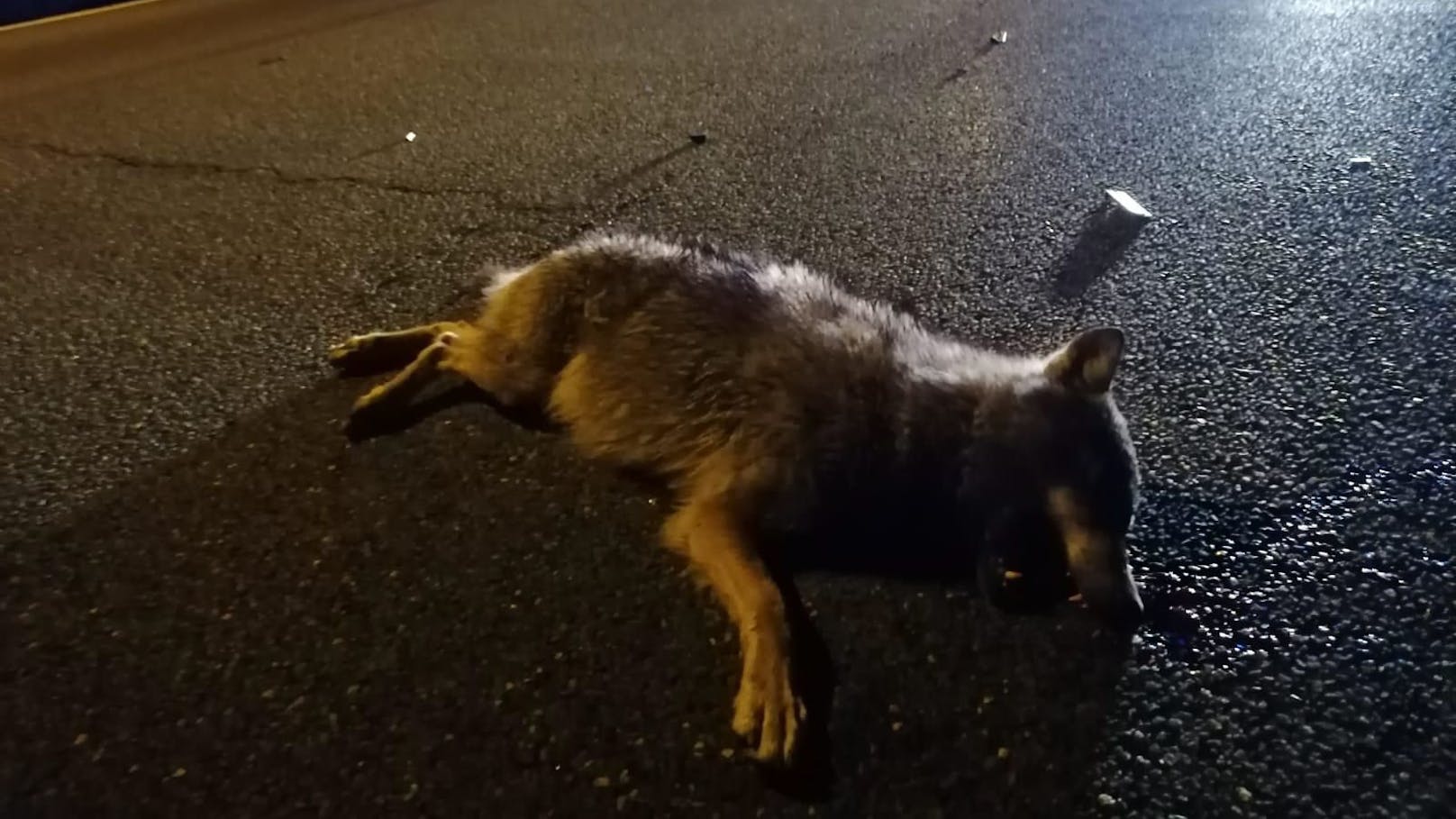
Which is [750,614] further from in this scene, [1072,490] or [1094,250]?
[1094,250]

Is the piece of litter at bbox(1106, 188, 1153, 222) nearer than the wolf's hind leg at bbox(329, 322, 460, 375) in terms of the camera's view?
No

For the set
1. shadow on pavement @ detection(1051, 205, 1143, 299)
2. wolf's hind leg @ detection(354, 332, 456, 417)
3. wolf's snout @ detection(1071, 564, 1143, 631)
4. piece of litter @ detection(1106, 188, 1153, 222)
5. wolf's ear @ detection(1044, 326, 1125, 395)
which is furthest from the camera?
piece of litter @ detection(1106, 188, 1153, 222)

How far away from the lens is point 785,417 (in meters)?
1.61

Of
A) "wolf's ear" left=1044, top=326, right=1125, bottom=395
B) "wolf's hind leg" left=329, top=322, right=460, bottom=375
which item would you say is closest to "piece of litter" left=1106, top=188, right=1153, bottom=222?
"wolf's ear" left=1044, top=326, right=1125, bottom=395

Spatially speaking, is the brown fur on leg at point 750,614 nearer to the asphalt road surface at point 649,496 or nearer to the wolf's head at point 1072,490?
the asphalt road surface at point 649,496

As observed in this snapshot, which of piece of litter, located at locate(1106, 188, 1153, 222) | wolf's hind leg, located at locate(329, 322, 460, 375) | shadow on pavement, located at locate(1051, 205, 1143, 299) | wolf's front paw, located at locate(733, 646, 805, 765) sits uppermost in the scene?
wolf's hind leg, located at locate(329, 322, 460, 375)

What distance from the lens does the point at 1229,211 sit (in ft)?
7.98

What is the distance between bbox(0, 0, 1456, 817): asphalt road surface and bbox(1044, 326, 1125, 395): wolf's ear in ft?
0.75

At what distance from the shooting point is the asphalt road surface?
4.16ft

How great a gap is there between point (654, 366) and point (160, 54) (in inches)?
135

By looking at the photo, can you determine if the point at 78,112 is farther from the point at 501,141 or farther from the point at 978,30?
the point at 978,30

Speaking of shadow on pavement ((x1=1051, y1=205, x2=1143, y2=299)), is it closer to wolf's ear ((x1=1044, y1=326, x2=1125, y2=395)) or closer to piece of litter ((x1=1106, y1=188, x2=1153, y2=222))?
piece of litter ((x1=1106, y1=188, x2=1153, y2=222))

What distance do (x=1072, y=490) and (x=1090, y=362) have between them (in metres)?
0.18

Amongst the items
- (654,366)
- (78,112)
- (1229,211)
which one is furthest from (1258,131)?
(78,112)
